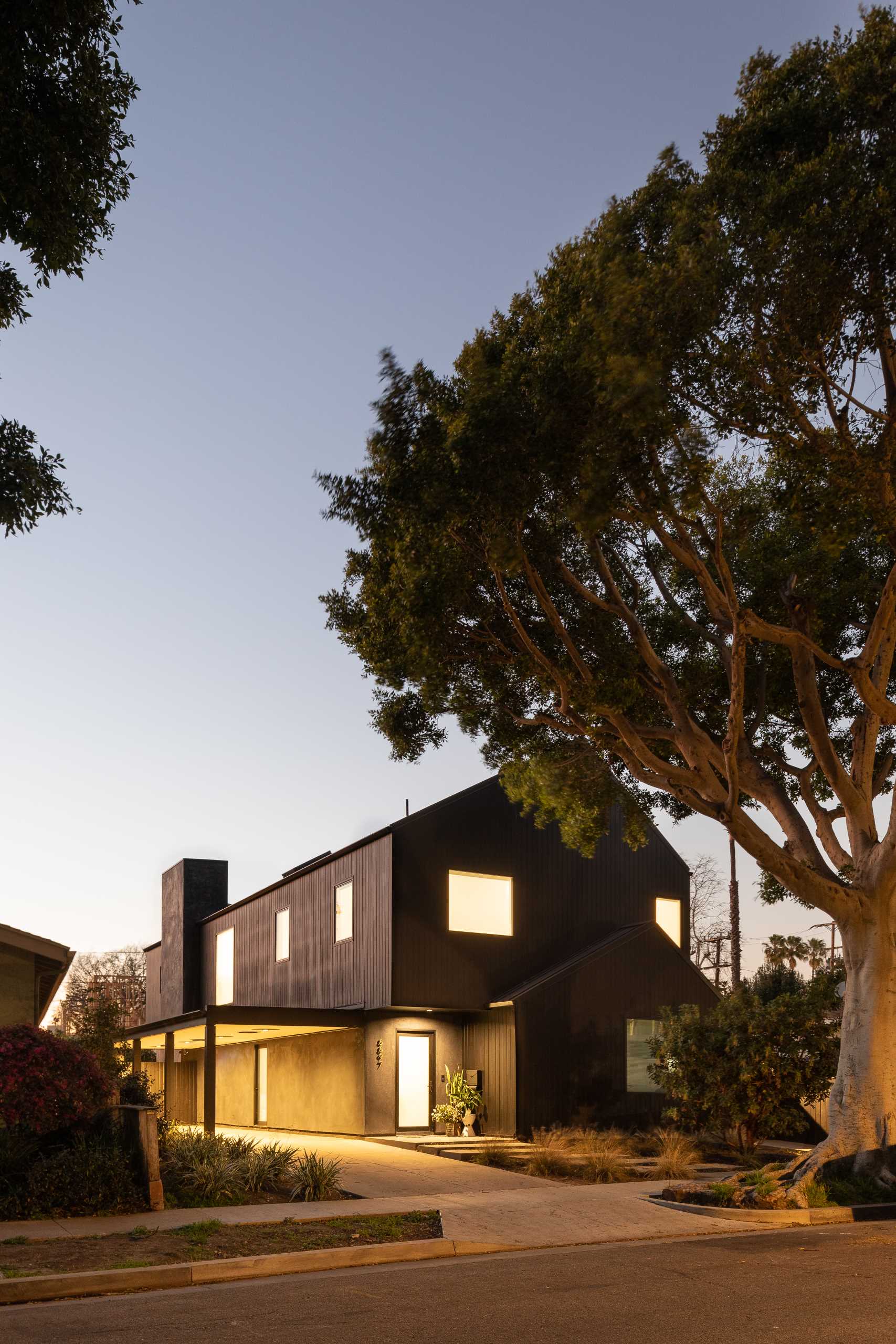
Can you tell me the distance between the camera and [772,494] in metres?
16.0

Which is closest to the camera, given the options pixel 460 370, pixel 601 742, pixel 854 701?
pixel 460 370

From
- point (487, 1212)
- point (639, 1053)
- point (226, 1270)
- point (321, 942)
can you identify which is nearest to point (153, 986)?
point (321, 942)

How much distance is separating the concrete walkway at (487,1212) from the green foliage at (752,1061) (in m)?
2.95

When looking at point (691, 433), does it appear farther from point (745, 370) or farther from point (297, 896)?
point (297, 896)

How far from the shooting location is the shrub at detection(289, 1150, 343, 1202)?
1555 cm

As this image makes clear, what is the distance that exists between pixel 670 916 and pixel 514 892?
4.78 meters

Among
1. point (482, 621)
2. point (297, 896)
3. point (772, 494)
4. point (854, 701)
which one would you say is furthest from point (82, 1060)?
point (297, 896)

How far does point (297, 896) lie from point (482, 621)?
53.3ft

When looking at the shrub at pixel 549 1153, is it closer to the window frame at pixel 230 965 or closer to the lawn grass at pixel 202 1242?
the lawn grass at pixel 202 1242

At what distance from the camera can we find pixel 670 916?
29859mm

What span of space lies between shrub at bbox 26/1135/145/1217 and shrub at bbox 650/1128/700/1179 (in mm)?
8049

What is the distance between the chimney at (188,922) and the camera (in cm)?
3931

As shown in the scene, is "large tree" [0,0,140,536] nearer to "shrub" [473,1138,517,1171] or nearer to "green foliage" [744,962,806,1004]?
"shrub" [473,1138,517,1171]

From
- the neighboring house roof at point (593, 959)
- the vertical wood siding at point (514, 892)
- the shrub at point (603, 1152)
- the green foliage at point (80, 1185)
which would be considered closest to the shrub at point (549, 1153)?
the shrub at point (603, 1152)
